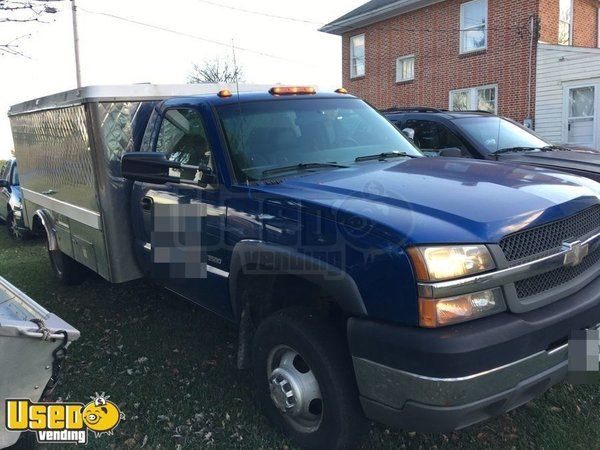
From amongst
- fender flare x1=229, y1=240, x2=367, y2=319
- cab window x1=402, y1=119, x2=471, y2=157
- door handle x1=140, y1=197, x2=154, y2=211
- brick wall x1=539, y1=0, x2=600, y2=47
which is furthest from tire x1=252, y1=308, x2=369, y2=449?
brick wall x1=539, y1=0, x2=600, y2=47

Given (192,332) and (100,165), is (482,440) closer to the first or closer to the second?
(192,332)

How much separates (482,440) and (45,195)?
5.21m

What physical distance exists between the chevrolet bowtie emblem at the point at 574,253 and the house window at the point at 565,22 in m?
16.3

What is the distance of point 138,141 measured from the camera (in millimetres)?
4535

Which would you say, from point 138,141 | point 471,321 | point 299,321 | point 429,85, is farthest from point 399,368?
point 429,85

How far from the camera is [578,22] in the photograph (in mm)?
17656

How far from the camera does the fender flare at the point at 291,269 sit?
8.20 feet

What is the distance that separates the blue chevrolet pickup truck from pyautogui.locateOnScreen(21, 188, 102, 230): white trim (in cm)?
95

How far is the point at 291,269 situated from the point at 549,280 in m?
1.24

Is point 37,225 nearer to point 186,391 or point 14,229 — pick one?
point 14,229

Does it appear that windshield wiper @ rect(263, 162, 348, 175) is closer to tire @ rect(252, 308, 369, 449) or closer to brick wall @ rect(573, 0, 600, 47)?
tire @ rect(252, 308, 369, 449)

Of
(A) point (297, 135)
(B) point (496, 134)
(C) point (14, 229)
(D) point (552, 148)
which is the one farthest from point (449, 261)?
(C) point (14, 229)

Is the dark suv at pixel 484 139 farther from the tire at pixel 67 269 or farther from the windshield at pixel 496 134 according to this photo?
the tire at pixel 67 269

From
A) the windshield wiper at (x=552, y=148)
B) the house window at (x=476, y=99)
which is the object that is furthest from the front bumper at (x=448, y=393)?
the house window at (x=476, y=99)
